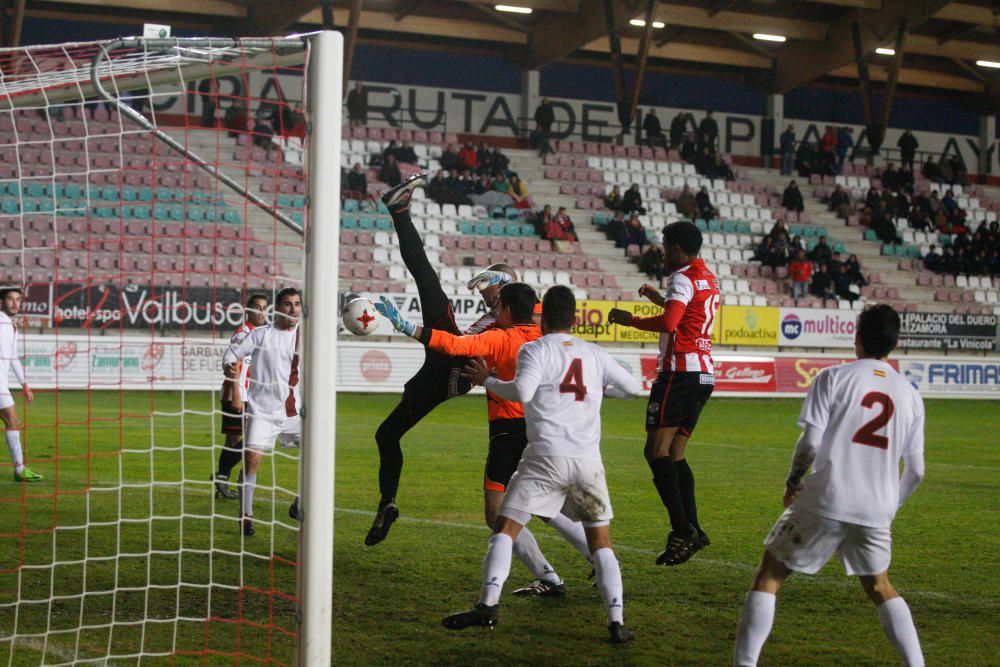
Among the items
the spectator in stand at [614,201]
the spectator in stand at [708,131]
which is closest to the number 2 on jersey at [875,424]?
the spectator in stand at [614,201]

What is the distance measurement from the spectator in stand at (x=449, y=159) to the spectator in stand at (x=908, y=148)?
49.8ft

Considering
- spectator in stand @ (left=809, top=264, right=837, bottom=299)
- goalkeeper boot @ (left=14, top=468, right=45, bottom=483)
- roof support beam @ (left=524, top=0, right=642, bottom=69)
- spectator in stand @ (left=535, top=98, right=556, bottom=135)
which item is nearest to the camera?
goalkeeper boot @ (left=14, top=468, right=45, bottom=483)

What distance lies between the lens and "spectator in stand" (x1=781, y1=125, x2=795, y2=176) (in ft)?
118

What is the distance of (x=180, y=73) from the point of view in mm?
6602

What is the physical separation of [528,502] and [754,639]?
1.34m

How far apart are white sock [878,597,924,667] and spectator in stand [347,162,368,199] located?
24.2m

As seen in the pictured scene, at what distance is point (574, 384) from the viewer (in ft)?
18.7

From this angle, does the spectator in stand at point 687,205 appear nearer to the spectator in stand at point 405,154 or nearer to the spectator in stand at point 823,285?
the spectator in stand at point 823,285

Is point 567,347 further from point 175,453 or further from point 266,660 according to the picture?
point 175,453

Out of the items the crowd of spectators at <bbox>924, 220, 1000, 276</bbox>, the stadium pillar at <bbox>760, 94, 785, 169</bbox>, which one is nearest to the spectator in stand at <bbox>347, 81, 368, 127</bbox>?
the stadium pillar at <bbox>760, 94, 785, 169</bbox>

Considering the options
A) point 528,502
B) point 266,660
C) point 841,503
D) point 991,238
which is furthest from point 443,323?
point 991,238

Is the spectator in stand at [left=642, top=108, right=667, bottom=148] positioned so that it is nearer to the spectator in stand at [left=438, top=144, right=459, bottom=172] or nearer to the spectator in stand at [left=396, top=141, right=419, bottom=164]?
the spectator in stand at [left=438, top=144, right=459, bottom=172]

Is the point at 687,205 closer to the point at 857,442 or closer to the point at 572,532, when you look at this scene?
the point at 572,532

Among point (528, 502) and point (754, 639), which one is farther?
point (528, 502)
